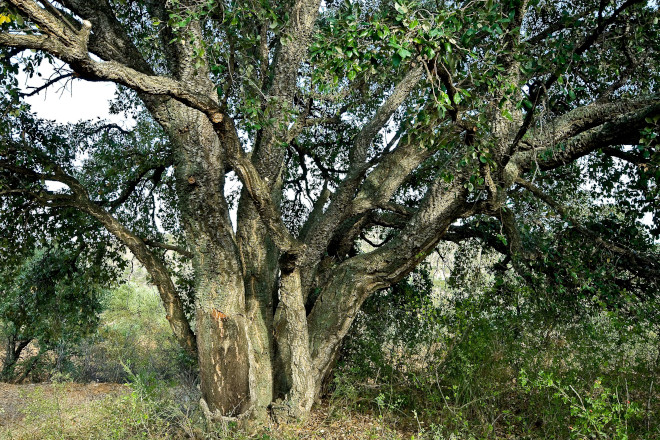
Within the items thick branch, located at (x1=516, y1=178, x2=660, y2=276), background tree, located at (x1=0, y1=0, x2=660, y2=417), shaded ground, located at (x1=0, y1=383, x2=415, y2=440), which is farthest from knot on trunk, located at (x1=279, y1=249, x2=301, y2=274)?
thick branch, located at (x1=516, y1=178, x2=660, y2=276)

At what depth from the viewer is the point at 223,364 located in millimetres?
5461

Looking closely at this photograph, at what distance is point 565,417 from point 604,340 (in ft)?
3.34

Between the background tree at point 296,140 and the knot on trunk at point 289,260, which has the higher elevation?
the background tree at point 296,140

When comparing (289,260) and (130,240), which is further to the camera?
(130,240)

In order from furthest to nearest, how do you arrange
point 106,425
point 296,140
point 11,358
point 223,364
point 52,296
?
point 11,358
point 52,296
point 296,140
point 223,364
point 106,425

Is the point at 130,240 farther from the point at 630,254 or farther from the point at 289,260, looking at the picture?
the point at 630,254

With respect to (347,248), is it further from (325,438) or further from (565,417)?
(565,417)

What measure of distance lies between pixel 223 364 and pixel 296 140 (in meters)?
4.00

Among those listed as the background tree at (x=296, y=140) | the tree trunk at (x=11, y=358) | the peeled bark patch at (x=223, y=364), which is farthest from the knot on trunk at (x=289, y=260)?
the tree trunk at (x=11, y=358)

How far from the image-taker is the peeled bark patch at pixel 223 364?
5.44m

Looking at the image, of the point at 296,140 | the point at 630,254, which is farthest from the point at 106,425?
the point at 630,254

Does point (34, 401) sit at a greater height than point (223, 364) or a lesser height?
lesser

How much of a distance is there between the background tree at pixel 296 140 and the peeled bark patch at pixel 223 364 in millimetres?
17

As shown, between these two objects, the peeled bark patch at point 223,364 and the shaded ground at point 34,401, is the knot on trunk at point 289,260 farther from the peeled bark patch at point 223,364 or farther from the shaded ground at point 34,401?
the shaded ground at point 34,401
